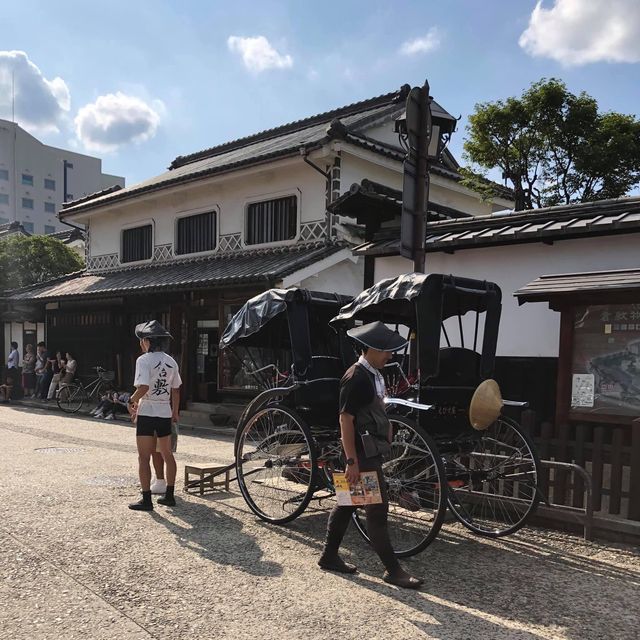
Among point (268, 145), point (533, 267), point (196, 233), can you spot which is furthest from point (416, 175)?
point (268, 145)

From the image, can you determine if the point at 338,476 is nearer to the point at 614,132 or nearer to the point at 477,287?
the point at 477,287

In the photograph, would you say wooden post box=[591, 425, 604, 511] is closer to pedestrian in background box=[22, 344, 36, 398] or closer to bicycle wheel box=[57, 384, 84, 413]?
bicycle wheel box=[57, 384, 84, 413]

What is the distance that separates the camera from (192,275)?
15.5 m

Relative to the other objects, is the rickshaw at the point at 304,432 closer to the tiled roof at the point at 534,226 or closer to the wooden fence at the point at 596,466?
the wooden fence at the point at 596,466

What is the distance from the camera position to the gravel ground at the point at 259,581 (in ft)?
11.6

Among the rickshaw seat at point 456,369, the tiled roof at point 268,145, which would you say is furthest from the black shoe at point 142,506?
the tiled roof at point 268,145

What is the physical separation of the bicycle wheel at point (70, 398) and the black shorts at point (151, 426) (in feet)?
37.2

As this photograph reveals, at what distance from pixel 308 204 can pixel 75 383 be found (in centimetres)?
913

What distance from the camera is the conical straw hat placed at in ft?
16.0

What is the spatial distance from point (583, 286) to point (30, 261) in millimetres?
23057

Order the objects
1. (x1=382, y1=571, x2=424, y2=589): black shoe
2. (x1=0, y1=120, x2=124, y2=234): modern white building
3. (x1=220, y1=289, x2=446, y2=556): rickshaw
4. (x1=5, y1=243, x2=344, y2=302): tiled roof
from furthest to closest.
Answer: (x1=0, y1=120, x2=124, y2=234): modern white building < (x1=5, y1=243, x2=344, y2=302): tiled roof < (x1=220, y1=289, x2=446, y2=556): rickshaw < (x1=382, y1=571, x2=424, y2=589): black shoe

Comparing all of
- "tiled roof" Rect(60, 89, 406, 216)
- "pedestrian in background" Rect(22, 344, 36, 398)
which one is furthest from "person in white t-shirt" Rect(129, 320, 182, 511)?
"pedestrian in background" Rect(22, 344, 36, 398)

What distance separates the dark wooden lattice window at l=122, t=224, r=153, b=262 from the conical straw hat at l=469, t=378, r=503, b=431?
16.1 metres

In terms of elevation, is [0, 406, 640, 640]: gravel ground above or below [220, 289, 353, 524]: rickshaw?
below
